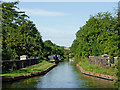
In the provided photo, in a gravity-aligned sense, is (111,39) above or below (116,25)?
below

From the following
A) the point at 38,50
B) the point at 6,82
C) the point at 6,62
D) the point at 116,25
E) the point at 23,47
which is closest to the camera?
the point at 6,82

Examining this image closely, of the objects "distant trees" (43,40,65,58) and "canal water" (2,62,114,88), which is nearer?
"canal water" (2,62,114,88)

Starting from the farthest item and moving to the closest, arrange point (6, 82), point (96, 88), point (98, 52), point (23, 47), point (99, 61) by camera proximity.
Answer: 1. point (23, 47)
2. point (98, 52)
3. point (99, 61)
4. point (6, 82)
5. point (96, 88)

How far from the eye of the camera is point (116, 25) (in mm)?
30641

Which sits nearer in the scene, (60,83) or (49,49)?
(60,83)

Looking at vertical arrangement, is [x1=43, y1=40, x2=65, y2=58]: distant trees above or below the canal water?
above

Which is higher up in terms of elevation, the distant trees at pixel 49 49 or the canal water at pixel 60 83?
the distant trees at pixel 49 49

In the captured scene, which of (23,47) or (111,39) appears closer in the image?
(111,39)

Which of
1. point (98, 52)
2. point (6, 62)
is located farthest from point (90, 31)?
point (6, 62)

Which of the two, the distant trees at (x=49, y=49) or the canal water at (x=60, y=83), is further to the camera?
the distant trees at (x=49, y=49)

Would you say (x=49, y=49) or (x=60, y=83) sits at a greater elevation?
(x=49, y=49)

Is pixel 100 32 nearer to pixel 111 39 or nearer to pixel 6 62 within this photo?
pixel 111 39

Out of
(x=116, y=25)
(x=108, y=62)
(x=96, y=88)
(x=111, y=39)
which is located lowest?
(x=96, y=88)

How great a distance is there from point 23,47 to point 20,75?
94.0ft
